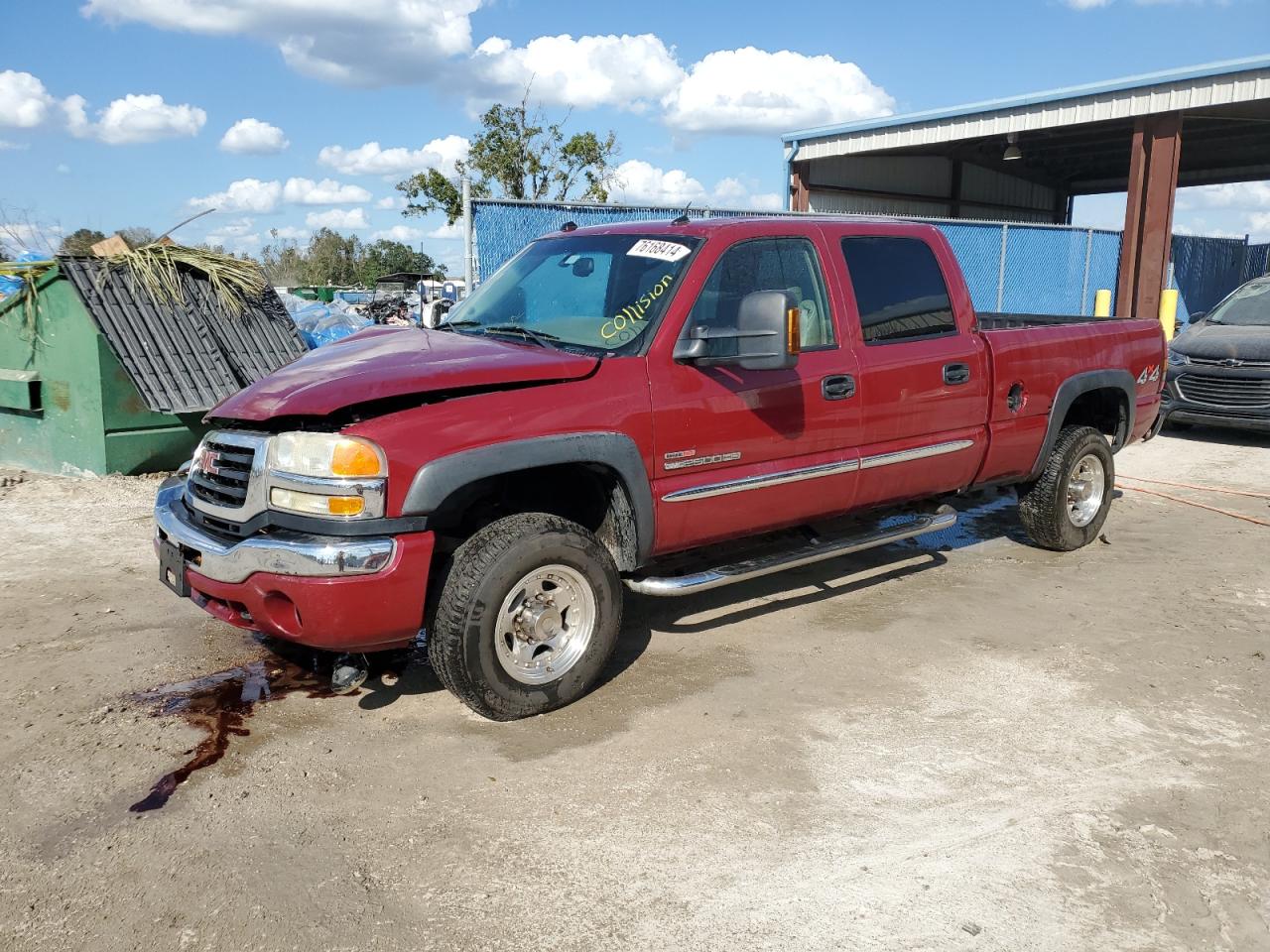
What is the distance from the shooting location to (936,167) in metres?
26.9

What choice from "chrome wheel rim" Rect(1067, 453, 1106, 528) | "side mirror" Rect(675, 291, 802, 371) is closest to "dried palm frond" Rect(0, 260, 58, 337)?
"side mirror" Rect(675, 291, 802, 371)

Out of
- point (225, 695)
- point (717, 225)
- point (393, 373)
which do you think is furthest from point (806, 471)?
point (225, 695)

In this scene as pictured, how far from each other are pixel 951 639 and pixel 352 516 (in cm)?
304

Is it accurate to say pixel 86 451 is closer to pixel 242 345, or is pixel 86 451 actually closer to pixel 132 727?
pixel 242 345

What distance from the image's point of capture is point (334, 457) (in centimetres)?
353

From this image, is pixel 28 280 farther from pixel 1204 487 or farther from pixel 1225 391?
pixel 1225 391

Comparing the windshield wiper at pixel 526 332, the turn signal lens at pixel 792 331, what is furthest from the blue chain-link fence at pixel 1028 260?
the turn signal lens at pixel 792 331

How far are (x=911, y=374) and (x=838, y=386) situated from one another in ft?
1.75

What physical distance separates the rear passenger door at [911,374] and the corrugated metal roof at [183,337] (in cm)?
547

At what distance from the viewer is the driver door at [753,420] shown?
4254 millimetres

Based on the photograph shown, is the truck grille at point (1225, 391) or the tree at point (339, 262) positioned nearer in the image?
the truck grille at point (1225, 391)

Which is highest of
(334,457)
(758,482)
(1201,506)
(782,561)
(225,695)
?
(334,457)

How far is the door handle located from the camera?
4.72 m

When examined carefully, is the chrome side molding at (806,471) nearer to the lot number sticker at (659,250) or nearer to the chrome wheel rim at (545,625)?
the chrome wheel rim at (545,625)
